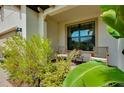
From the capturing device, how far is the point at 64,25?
36.8 feet

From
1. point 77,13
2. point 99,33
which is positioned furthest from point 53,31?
point 99,33

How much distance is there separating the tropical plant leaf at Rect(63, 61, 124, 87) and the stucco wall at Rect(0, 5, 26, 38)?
28.3ft

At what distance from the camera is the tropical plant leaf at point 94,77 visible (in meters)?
0.92

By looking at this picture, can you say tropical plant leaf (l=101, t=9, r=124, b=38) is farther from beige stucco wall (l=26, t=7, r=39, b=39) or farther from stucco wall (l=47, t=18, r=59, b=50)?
stucco wall (l=47, t=18, r=59, b=50)

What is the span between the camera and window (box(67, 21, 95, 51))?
977 cm

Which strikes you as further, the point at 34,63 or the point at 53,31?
the point at 53,31

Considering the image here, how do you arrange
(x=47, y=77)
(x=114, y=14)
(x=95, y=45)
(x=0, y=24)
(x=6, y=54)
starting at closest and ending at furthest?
(x=114, y=14)
(x=47, y=77)
(x=6, y=54)
(x=95, y=45)
(x=0, y=24)

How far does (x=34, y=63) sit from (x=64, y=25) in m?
7.72

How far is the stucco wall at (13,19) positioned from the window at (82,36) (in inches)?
95.5

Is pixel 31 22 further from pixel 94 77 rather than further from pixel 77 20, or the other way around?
pixel 94 77
